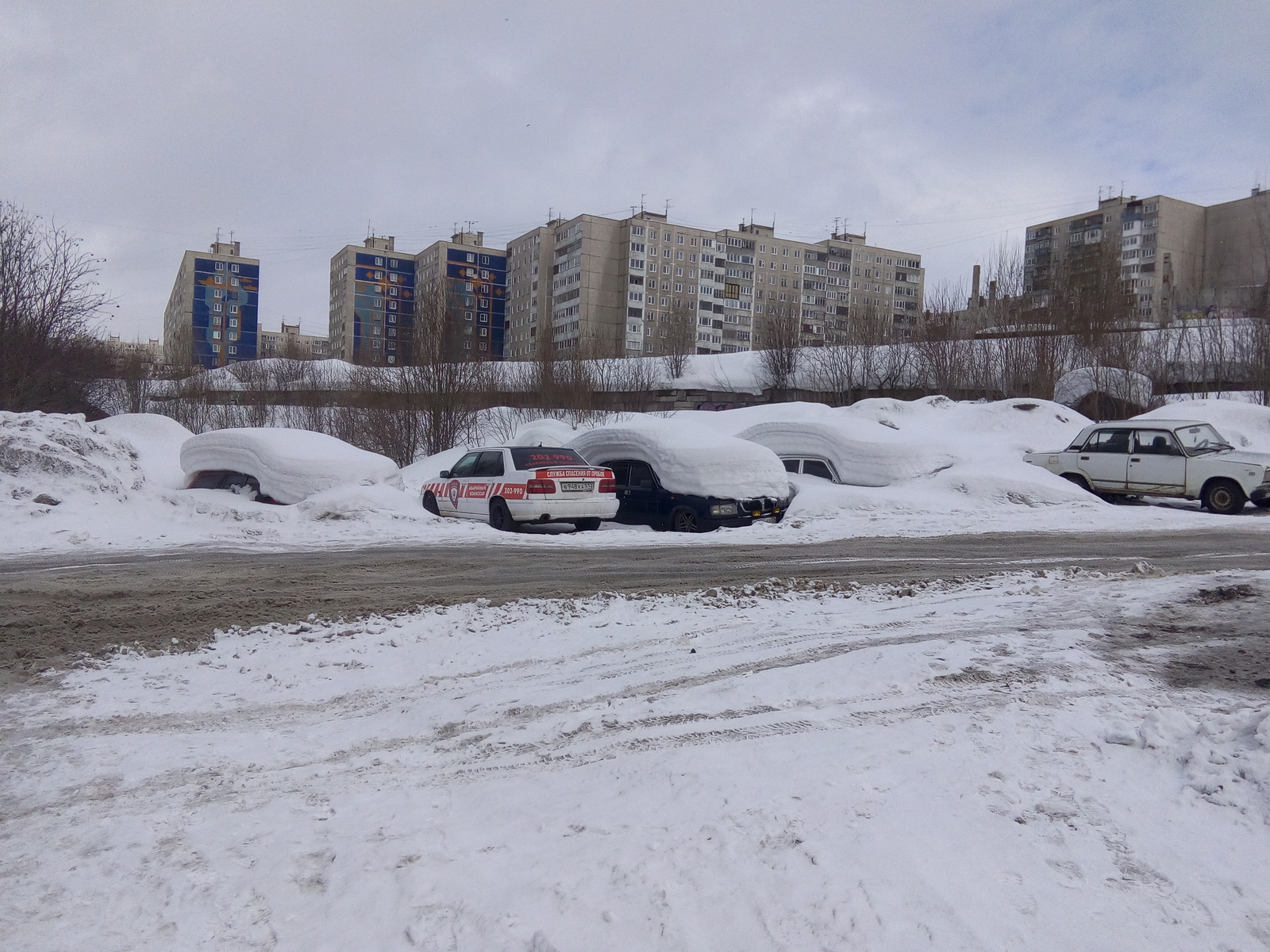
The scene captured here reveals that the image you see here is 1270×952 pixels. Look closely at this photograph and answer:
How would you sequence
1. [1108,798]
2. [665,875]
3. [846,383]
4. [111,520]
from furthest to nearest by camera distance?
[846,383], [111,520], [1108,798], [665,875]

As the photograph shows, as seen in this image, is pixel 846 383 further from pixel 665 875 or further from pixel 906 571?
pixel 665 875

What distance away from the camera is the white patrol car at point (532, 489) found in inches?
538

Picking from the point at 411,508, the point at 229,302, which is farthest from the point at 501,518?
the point at 229,302

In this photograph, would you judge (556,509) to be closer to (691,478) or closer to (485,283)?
(691,478)

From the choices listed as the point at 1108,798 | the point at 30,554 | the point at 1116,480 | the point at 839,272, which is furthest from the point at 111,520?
the point at 839,272

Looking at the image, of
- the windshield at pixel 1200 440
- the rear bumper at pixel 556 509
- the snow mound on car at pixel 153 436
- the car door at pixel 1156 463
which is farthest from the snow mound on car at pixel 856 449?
the snow mound on car at pixel 153 436

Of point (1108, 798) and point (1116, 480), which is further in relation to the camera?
point (1116, 480)

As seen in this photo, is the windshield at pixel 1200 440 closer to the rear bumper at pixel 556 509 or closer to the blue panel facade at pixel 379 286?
the rear bumper at pixel 556 509

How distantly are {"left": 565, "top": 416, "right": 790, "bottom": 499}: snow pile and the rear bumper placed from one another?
133cm

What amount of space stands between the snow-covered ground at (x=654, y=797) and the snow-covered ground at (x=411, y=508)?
6.58m

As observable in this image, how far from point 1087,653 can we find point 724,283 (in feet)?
314

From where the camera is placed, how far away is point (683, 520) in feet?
47.2

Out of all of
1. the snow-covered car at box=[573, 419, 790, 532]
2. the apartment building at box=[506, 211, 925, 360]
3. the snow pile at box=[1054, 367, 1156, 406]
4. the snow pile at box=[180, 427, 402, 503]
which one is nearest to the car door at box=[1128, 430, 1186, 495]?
the snow-covered car at box=[573, 419, 790, 532]

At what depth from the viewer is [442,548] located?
1167 centimetres
